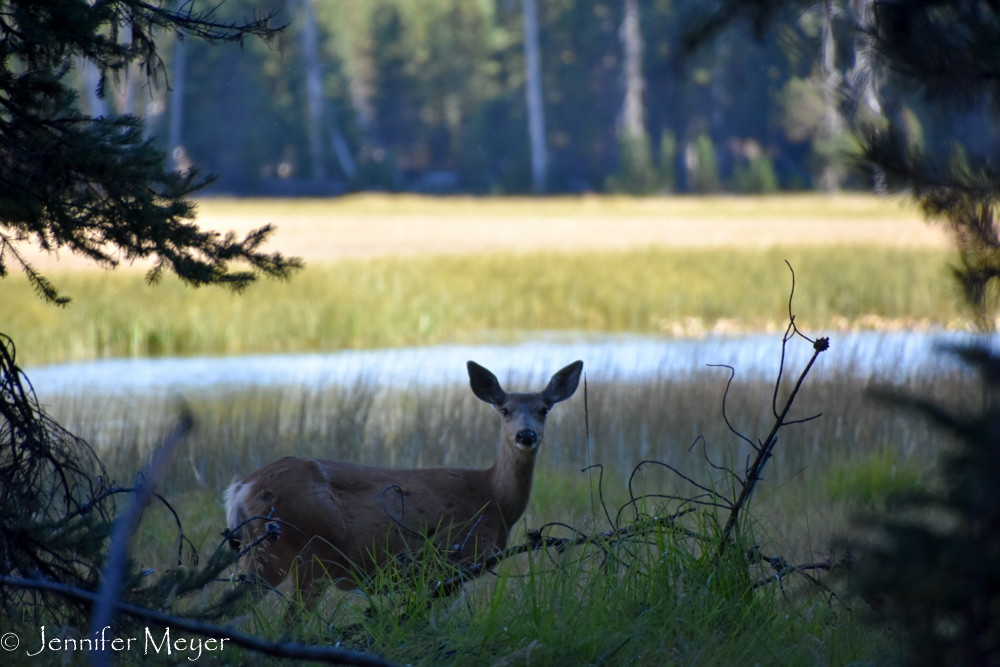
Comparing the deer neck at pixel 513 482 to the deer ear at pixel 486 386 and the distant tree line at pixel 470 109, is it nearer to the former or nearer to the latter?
the deer ear at pixel 486 386

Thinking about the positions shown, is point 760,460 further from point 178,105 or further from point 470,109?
point 470,109

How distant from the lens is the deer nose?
4176 mm

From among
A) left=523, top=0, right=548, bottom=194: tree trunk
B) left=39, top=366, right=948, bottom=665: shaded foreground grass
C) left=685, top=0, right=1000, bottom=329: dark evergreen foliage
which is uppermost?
left=523, top=0, right=548, bottom=194: tree trunk

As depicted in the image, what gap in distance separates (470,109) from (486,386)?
57.0 meters

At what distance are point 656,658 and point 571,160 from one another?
60104 millimetres

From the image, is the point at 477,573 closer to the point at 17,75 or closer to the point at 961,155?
the point at 961,155

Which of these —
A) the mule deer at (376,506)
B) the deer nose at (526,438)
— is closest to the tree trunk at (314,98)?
the mule deer at (376,506)

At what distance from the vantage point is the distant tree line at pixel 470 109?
54.2 metres

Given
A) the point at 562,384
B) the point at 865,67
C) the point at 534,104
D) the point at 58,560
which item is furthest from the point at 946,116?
A: the point at 534,104

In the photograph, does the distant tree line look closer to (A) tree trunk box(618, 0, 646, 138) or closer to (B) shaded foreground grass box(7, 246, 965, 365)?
(A) tree trunk box(618, 0, 646, 138)

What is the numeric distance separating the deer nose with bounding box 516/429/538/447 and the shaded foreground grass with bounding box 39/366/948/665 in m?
0.47

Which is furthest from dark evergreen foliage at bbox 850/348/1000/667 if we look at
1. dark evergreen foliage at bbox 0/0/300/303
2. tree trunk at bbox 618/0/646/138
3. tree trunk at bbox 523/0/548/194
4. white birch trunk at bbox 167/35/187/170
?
white birch trunk at bbox 167/35/187/170

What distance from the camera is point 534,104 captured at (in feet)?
184

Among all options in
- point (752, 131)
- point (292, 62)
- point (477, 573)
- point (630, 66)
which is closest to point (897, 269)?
point (477, 573)
